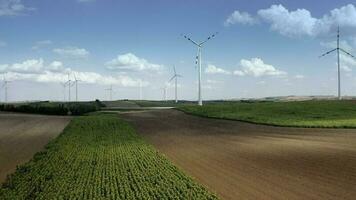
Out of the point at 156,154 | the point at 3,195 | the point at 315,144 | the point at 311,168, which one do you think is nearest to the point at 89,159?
the point at 156,154

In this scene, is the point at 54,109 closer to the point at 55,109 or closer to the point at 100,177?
the point at 55,109

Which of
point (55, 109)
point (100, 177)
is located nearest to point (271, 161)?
point (100, 177)

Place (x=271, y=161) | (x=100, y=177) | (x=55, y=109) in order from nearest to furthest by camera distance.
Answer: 1. (x=100, y=177)
2. (x=271, y=161)
3. (x=55, y=109)

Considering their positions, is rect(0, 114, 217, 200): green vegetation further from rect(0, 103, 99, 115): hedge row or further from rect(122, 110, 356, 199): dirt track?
rect(0, 103, 99, 115): hedge row

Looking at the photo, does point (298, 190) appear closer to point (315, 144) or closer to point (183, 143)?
point (315, 144)

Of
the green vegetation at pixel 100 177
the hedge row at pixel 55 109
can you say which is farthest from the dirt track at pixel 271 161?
the hedge row at pixel 55 109

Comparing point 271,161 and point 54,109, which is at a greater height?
point 54,109

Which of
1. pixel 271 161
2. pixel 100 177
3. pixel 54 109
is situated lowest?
pixel 100 177
